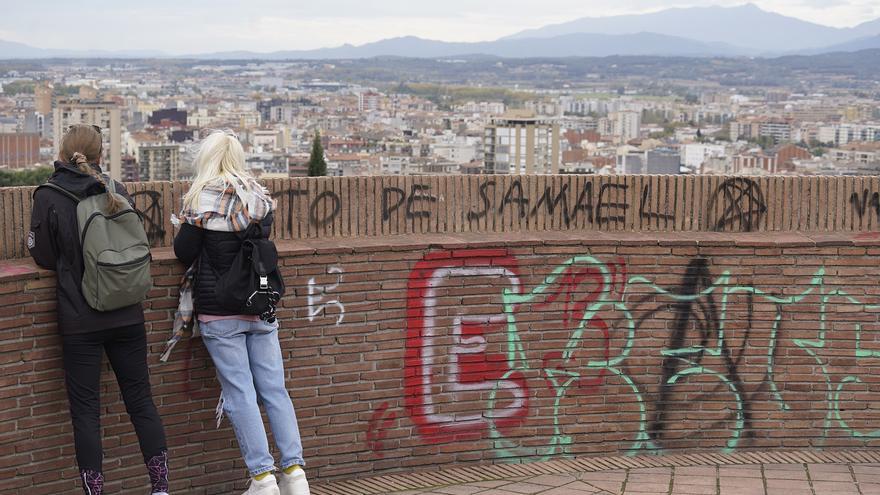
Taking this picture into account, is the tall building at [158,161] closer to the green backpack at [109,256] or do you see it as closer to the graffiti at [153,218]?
the graffiti at [153,218]

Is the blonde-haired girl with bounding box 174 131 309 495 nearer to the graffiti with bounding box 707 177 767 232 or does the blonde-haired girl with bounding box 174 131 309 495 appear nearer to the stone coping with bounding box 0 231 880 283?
the stone coping with bounding box 0 231 880 283

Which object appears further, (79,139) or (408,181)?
(408,181)

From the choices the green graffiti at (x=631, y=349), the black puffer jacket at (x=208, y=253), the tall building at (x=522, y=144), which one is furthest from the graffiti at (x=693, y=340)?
the tall building at (x=522, y=144)

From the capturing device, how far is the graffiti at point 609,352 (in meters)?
5.11

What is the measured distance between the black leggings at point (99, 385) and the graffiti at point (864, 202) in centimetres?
319

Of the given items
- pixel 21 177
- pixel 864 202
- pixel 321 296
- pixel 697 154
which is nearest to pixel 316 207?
pixel 321 296

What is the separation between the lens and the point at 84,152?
4215 mm

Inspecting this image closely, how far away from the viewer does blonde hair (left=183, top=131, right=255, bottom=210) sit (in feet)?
14.2

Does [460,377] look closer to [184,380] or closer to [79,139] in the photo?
[184,380]

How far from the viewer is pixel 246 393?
443cm

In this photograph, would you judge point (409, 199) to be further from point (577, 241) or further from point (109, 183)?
point (109, 183)

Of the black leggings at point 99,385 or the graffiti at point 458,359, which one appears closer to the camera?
the black leggings at point 99,385

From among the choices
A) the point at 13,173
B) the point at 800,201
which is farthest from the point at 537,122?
the point at 800,201

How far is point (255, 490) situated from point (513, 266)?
1.44 m
